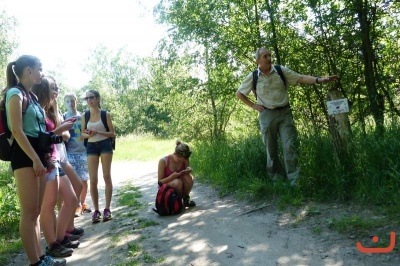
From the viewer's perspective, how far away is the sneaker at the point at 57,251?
3.69 meters

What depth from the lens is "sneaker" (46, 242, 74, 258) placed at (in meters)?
3.69

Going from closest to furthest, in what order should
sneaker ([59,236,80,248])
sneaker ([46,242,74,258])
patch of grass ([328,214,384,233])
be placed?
1. patch of grass ([328,214,384,233])
2. sneaker ([46,242,74,258])
3. sneaker ([59,236,80,248])

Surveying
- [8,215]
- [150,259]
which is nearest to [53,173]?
[150,259]

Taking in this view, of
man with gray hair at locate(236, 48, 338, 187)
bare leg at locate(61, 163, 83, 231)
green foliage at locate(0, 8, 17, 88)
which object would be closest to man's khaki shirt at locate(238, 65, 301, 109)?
man with gray hair at locate(236, 48, 338, 187)

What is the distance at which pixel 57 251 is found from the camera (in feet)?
12.1

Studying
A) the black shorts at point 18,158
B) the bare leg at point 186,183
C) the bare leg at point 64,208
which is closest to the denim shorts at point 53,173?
the bare leg at point 64,208

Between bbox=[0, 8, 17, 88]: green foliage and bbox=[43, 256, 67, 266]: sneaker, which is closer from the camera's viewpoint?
bbox=[43, 256, 67, 266]: sneaker

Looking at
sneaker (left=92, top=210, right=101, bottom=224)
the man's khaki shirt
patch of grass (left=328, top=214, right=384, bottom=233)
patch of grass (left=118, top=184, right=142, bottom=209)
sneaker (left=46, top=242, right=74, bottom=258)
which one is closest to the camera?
patch of grass (left=328, top=214, right=384, bottom=233)

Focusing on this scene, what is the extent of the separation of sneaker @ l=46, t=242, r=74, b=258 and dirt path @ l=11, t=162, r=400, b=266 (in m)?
0.08

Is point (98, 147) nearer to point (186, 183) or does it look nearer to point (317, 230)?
point (186, 183)

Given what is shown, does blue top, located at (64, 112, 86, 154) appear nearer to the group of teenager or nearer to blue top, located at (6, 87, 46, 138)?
the group of teenager

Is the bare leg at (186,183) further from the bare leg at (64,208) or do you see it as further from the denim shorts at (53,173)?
the denim shorts at (53,173)

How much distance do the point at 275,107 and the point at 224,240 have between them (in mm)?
2332

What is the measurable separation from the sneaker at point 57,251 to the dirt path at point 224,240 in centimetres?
8
